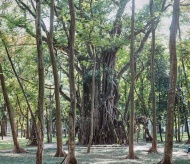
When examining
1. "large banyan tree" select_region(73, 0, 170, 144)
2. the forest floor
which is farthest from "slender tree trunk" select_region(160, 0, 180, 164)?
"large banyan tree" select_region(73, 0, 170, 144)

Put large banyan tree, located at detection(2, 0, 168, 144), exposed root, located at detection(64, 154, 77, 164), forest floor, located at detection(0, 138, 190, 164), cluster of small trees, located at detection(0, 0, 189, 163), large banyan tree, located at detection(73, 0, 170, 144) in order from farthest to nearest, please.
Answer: large banyan tree, located at detection(73, 0, 170, 144)
large banyan tree, located at detection(2, 0, 168, 144)
forest floor, located at detection(0, 138, 190, 164)
cluster of small trees, located at detection(0, 0, 189, 163)
exposed root, located at detection(64, 154, 77, 164)

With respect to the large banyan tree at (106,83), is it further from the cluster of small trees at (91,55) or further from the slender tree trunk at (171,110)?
the slender tree trunk at (171,110)

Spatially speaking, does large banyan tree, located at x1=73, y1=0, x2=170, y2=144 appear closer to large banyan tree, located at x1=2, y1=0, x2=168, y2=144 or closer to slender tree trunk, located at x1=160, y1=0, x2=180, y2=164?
large banyan tree, located at x1=2, y1=0, x2=168, y2=144

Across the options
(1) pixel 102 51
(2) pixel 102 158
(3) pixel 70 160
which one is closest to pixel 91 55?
(1) pixel 102 51

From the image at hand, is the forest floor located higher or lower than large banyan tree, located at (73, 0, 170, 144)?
lower

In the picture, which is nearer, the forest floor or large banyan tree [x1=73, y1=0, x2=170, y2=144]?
the forest floor

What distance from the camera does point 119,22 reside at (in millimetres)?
19547

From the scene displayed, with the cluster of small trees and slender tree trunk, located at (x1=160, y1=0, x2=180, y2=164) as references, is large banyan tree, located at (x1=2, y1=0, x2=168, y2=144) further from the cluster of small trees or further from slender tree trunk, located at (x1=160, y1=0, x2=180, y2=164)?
slender tree trunk, located at (x1=160, y1=0, x2=180, y2=164)

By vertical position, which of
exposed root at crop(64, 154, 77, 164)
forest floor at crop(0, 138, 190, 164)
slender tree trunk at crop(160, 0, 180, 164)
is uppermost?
slender tree trunk at crop(160, 0, 180, 164)

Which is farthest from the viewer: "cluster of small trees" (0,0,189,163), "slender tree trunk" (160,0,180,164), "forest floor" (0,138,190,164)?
"forest floor" (0,138,190,164)

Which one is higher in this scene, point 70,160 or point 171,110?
point 171,110

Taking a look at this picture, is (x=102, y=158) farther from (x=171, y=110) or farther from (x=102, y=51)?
(x=102, y=51)

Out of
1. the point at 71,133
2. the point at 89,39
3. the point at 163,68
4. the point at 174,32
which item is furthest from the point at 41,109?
the point at 163,68

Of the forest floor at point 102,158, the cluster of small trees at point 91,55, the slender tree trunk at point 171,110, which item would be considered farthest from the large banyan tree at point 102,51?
the slender tree trunk at point 171,110
